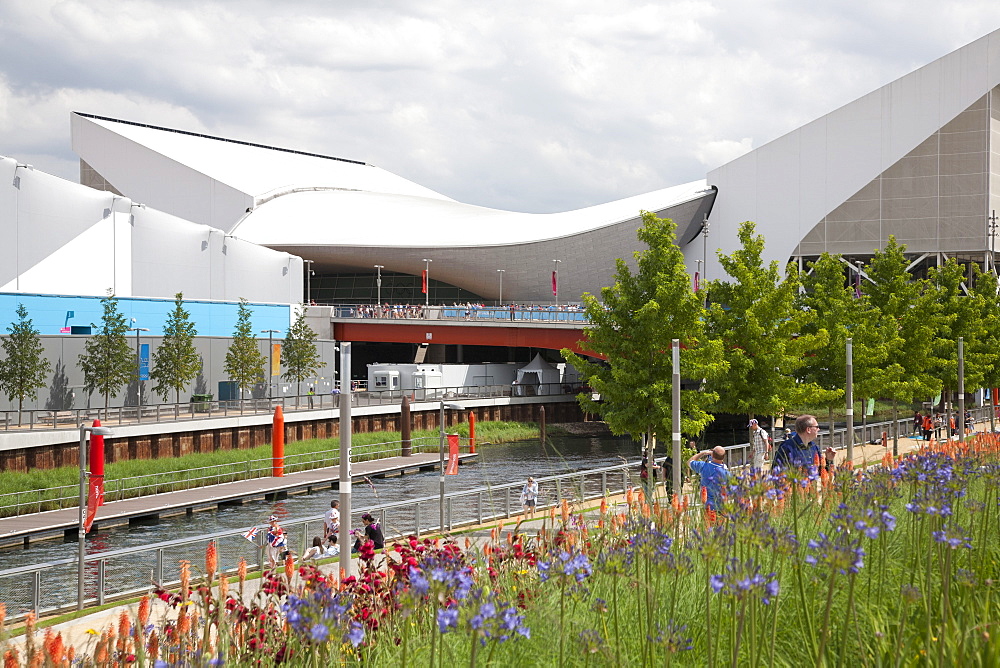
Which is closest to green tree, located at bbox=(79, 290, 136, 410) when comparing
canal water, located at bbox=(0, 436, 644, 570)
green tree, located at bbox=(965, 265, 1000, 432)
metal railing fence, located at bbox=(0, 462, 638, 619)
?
canal water, located at bbox=(0, 436, 644, 570)

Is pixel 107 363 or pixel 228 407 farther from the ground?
pixel 107 363

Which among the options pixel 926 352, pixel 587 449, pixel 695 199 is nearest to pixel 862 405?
pixel 926 352

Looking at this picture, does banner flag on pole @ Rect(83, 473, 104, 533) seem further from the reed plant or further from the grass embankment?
the reed plant

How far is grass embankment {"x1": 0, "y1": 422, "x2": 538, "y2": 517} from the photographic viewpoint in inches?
1041

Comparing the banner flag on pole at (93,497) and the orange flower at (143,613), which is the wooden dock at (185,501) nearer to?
the banner flag on pole at (93,497)

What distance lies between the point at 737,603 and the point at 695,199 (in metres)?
71.6

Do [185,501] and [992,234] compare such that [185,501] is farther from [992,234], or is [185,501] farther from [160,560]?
[992,234]

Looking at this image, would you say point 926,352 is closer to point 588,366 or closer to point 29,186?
point 588,366

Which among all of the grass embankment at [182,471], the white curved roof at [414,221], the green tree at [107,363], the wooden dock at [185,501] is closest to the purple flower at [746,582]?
the wooden dock at [185,501]

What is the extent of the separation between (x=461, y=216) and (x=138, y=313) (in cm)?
4358

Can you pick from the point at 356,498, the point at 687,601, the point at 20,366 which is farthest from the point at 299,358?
the point at 687,601

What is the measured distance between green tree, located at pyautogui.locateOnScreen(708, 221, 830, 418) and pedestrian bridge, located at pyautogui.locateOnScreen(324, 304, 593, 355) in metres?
25.1

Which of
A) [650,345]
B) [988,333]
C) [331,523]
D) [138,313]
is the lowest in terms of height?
[331,523]

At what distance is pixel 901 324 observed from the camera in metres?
33.6
